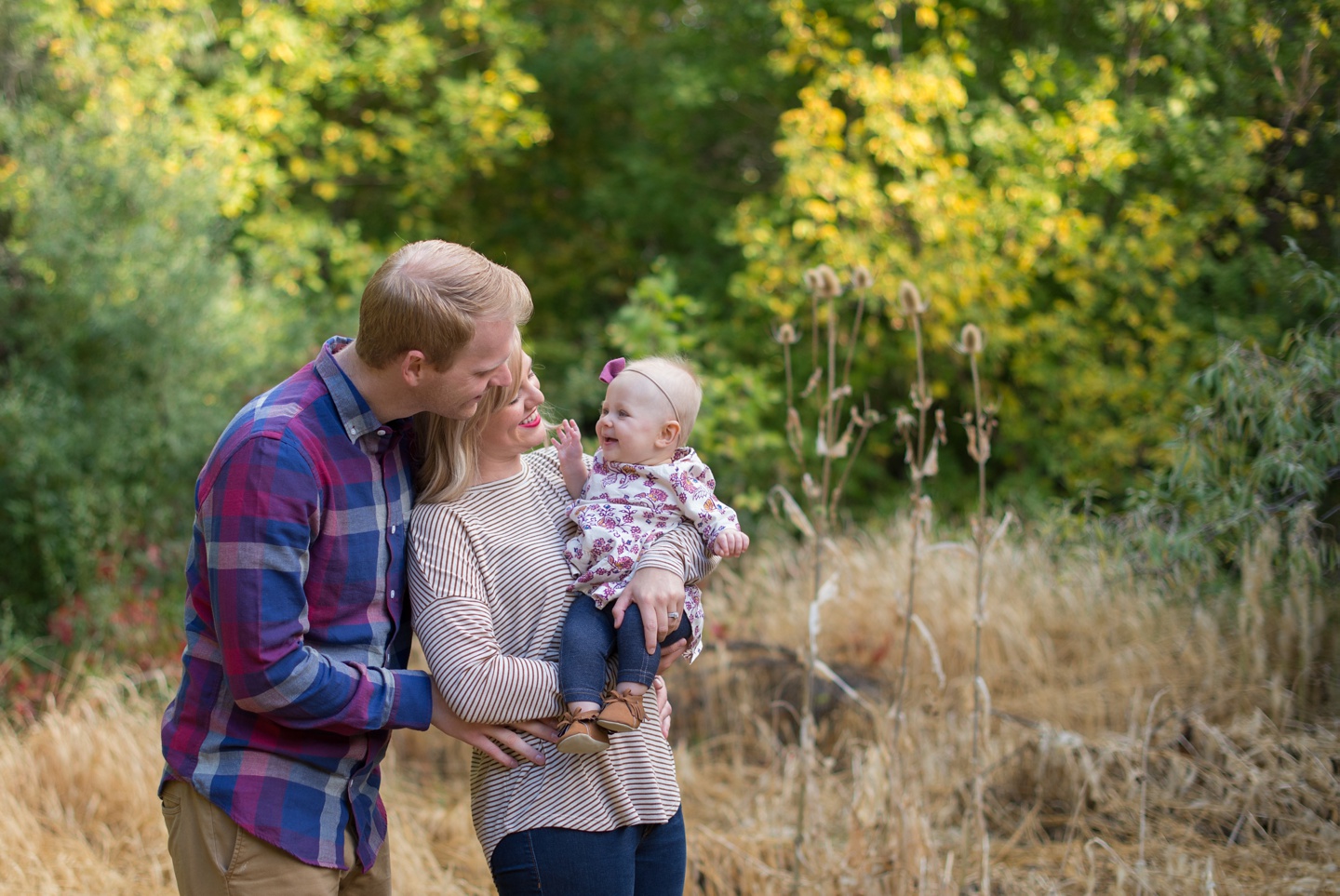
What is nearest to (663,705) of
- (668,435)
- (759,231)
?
(668,435)

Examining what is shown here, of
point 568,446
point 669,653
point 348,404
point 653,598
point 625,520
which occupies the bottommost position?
point 669,653

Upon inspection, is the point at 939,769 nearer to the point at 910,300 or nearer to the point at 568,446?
the point at 910,300

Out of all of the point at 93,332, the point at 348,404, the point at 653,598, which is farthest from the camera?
the point at 93,332

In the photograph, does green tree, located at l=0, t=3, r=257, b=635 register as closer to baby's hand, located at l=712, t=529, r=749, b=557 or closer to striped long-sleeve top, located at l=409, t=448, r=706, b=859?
striped long-sleeve top, located at l=409, t=448, r=706, b=859

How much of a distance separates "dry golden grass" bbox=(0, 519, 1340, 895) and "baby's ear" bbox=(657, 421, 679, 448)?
871 millimetres

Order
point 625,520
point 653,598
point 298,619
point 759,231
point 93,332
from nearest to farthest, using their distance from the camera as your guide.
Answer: point 298,619
point 653,598
point 625,520
point 93,332
point 759,231

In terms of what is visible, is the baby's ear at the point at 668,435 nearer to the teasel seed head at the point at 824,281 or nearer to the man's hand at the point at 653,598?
the man's hand at the point at 653,598

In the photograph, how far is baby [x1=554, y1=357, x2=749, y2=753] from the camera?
5.93 feet

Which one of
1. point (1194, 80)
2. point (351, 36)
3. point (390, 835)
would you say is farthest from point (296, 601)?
point (351, 36)

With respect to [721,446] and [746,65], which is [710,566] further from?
[746,65]

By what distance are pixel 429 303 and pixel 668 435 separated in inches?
22.8

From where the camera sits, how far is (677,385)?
2109mm

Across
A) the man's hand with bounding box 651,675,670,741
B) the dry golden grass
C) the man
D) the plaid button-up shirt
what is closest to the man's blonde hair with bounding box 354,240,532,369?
the man

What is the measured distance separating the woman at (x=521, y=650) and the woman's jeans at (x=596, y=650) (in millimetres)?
33
